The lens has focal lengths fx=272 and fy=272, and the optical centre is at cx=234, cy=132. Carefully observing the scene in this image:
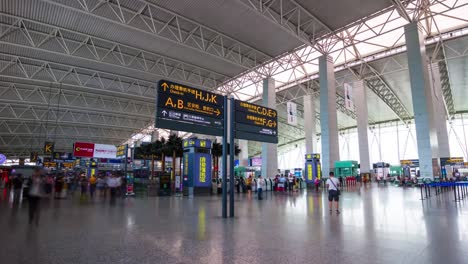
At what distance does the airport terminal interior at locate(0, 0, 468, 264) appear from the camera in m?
5.70

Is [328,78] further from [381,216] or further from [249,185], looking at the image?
[381,216]

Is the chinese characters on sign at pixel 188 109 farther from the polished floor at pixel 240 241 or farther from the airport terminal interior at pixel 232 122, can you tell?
the polished floor at pixel 240 241

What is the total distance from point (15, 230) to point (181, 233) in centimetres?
435

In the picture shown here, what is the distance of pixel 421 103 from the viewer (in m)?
22.3

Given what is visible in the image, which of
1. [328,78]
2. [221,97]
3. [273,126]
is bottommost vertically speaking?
[273,126]

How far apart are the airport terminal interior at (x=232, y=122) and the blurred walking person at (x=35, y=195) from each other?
4cm

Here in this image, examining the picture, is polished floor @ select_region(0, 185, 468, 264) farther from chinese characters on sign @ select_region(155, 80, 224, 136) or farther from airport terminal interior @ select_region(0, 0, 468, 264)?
chinese characters on sign @ select_region(155, 80, 224, 136)

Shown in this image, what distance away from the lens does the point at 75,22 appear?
22.8 m

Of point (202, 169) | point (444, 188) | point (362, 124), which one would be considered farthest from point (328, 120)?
point (202, 169)

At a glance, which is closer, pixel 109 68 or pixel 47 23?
pixel 47 23

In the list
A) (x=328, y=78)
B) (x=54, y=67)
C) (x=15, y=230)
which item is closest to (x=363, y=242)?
(x=15, y=230)

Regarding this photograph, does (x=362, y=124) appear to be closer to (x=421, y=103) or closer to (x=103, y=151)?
(x=421, y=103)

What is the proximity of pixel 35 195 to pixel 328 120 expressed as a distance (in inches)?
1010

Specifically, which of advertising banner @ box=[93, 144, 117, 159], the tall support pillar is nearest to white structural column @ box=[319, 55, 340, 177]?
the tall support pillar
